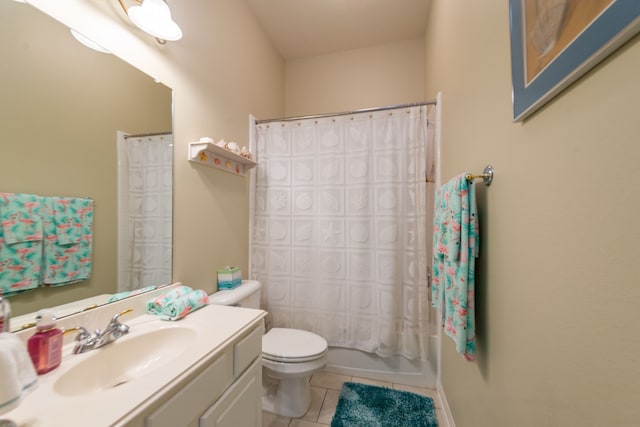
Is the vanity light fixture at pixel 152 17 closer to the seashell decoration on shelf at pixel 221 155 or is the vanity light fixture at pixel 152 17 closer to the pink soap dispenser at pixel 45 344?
the seashell decoration on shelf at pixel 221 155

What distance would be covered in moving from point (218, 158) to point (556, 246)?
5.30 ft

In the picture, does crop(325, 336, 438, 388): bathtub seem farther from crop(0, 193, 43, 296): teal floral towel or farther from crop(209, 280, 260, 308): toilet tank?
crop(0, 193, 43, 296): teal floral towel

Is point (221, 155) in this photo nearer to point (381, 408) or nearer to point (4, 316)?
point (4, 316)

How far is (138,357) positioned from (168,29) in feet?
4.54

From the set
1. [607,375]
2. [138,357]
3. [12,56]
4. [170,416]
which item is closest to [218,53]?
[12,56]

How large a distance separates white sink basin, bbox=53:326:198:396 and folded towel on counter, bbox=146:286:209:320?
8cm

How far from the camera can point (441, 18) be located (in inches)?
59.0

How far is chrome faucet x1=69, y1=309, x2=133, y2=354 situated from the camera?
2.52 feet

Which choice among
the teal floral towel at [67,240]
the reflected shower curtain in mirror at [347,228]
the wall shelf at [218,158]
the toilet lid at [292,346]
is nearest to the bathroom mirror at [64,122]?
the teal floral towel at [67,240]

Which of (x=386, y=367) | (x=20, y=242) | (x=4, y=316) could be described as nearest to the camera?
(x=4, y=316)

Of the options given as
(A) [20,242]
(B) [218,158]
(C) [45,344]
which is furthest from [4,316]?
(B) [218,158]

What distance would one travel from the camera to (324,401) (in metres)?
1.56

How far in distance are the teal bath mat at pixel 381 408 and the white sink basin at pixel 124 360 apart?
1094mm

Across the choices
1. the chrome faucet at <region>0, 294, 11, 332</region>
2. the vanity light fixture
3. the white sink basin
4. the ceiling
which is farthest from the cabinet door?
the ceiling
